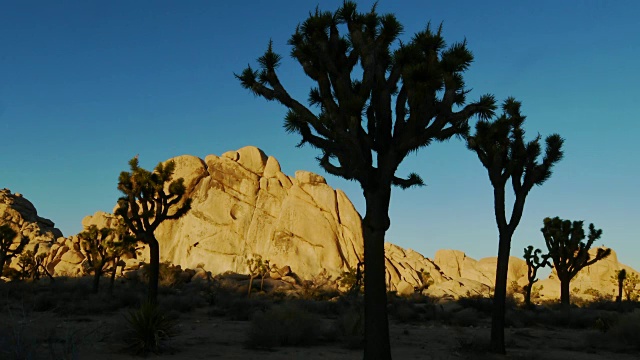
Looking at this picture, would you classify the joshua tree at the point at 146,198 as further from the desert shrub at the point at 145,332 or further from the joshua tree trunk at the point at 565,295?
the joshua tree trunk at the point at 565,295

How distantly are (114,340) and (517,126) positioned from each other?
36.9ft

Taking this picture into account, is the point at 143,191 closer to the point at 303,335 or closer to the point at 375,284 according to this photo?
the point at 303,335

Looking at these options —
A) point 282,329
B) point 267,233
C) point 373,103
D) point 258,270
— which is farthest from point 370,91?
point 267,233

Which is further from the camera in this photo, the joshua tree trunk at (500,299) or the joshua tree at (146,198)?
the joshua tree at (146,198)

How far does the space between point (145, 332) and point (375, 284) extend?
535 cm

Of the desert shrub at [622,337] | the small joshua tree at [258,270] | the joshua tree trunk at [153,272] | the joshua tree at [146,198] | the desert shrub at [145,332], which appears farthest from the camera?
the small joshua tree at [258,270]

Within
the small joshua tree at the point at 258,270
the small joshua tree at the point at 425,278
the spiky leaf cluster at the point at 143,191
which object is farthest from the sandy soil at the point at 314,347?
the small joshua tree at the point at 425,278

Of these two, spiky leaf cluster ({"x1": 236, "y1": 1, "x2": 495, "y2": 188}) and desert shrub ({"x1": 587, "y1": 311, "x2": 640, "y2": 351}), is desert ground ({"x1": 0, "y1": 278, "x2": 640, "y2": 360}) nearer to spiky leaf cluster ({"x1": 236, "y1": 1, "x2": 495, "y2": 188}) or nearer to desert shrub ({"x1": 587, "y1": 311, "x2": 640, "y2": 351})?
desert shrub ({"x1": 587, "y1": 311, "x2": 640, "y2": 351})

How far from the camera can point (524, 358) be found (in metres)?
11.4

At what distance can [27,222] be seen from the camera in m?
69.1

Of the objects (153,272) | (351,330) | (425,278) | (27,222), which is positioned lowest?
(351,330)

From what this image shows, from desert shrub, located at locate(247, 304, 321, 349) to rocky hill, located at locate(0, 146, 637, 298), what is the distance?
38.0 meters

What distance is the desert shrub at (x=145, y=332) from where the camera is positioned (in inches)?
430

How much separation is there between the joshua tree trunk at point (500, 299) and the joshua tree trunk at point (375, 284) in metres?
4.22
